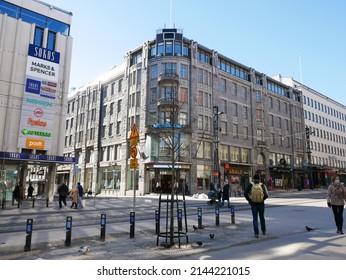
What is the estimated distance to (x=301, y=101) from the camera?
2334 inches

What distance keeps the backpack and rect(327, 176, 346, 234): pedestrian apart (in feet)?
8.38

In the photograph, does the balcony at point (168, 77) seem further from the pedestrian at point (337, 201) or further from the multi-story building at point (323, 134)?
the multi-story building at point (323, 134)

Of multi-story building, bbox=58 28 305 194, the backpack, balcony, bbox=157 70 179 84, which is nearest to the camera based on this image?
the backpack

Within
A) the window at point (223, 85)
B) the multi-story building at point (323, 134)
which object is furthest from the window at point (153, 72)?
the multi-story building at point (323, 134)

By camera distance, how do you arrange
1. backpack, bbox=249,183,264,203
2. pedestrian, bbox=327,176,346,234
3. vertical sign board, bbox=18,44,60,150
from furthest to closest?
1. vertical sign board, bbox=18,44,60,150
2. pedestrian, bbox=327,176,346,234
3. backpack, bbox=249,183,264,203

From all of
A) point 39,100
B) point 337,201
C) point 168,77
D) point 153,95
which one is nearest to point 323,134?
point 168,77

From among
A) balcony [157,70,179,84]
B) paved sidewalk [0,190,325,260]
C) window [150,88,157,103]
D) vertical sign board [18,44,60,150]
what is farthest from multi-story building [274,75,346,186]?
paved sidewalk [0,190,325,260]

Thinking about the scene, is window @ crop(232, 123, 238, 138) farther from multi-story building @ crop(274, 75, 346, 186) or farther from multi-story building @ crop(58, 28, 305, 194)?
multi-story building @ crop(274, 75, 346, 186)

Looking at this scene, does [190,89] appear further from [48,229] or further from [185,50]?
[48,229]

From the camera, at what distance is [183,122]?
36.8 m

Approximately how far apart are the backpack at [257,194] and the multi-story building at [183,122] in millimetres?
20902

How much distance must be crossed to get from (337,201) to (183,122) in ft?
94.0

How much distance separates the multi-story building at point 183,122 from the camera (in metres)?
35.9

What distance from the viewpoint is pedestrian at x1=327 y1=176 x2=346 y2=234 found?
8602mm
